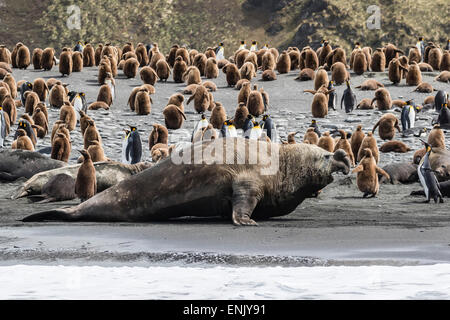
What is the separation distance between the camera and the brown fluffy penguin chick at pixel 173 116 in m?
17.1

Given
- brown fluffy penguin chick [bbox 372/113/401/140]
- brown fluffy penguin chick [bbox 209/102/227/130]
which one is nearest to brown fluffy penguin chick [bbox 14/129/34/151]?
brown fluffy penguin chick [bbox 209/102/227/130]

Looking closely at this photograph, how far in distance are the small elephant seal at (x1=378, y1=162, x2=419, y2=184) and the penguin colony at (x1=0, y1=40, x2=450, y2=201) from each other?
0.50 m

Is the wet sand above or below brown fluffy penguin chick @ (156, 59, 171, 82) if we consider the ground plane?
below

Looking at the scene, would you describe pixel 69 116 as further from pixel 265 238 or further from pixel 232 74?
pixel 265 238

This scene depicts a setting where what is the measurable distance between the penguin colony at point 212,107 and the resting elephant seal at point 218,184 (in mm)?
1536

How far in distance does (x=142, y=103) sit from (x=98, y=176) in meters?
7.90

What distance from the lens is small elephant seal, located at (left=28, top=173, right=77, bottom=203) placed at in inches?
387

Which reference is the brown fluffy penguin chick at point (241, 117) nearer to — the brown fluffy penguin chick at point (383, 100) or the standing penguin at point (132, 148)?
the brown fluffy penguin chick at point (383, 100)

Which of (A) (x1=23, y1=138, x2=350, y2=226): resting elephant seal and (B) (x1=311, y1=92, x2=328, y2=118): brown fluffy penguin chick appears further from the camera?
(B) (x1=311, y1=92, x2=328, y2=118): brown fluffy penguin chick

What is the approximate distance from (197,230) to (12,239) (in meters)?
1.53

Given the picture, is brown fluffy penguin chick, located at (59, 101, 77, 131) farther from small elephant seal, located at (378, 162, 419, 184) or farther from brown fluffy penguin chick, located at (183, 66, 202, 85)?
small elephant seal, located at (378, 162, 419, 184)
